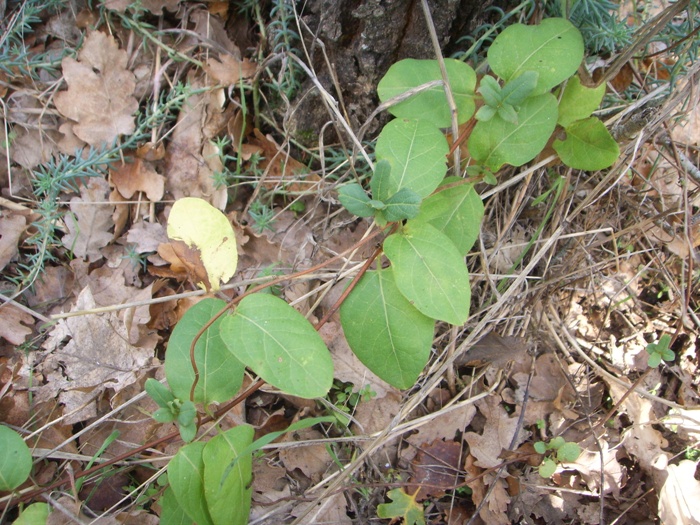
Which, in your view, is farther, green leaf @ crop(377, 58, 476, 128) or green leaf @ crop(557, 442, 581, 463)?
green leaf @ crop(557, 442, 581, 463)

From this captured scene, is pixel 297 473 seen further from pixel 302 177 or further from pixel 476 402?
pixel 302 177

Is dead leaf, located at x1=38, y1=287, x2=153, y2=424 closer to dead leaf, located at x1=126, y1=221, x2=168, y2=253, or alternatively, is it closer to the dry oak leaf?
dead leaf, located at x1=126, y1=221, x2=168, y2=253

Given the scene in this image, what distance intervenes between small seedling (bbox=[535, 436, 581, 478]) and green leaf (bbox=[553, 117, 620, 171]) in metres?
1.22

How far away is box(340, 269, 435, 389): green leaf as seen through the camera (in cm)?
167

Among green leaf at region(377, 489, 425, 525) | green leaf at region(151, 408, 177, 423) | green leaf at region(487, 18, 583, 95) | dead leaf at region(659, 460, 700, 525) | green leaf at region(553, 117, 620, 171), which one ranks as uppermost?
green leaf at region(487, 18, 583, 95)

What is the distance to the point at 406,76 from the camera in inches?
71.9

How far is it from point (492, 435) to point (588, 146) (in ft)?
4.38

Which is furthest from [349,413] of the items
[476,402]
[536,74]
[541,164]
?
[536,74]

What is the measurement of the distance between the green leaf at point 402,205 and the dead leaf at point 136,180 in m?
1.28

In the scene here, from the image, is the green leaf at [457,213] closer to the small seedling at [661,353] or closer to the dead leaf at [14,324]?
the small seedling at [661,353]

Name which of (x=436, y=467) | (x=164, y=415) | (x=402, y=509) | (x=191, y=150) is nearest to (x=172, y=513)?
(x=164, y=415)

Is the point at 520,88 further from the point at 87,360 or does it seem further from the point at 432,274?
the point at 87,360

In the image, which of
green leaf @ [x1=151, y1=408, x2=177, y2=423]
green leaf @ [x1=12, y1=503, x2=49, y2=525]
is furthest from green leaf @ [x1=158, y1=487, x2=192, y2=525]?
green leaf @ [x1=12, y1=503, x2=49, y2=525]

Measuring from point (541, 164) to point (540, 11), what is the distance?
2.05 ft
